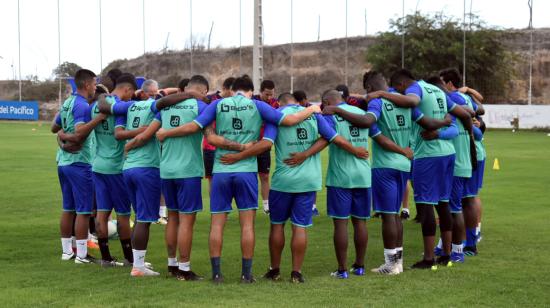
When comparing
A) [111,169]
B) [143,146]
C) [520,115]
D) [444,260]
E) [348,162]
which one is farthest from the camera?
[520,115]

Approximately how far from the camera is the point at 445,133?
9.48 m

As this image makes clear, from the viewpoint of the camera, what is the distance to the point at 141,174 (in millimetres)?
8781

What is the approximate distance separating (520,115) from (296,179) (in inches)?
1618

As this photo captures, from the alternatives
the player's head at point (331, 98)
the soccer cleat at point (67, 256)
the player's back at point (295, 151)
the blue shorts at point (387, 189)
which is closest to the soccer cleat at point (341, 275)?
the blue shorts at point (387, 189)

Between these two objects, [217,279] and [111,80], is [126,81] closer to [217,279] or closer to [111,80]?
[111,80]

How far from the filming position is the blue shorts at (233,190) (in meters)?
8.29

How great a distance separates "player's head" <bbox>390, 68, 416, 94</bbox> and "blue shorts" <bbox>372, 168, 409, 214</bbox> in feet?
3.69

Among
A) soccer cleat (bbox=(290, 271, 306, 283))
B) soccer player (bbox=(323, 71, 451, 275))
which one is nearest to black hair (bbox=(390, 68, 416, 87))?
soccer player (bbox=(323, 71, 451, 275))

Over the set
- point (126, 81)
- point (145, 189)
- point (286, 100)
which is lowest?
point (145, 189)

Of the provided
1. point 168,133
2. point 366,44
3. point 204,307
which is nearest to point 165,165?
point 168,133

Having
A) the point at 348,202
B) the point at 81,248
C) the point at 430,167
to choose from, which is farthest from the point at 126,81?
the point at 430,167

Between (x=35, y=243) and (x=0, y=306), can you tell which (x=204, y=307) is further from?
(x=35, y=243)

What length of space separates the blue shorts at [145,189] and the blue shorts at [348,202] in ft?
6.81

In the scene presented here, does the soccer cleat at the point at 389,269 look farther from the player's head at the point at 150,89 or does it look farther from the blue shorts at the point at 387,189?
the player's head at the point at 150,89
